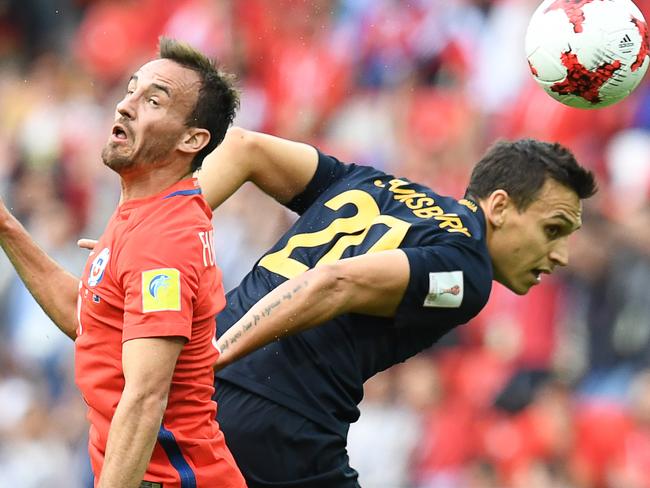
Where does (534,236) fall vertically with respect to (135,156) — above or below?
above

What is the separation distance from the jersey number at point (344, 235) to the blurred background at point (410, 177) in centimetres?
321

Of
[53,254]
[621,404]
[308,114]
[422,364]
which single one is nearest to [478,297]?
[621,404]

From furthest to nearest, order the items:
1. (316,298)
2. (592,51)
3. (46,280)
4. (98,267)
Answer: (592,51) < (316,298) < (46,280) < (98,267)

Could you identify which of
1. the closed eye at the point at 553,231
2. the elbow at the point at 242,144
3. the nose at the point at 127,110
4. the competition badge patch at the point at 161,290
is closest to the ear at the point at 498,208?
the closed eye at the point at 553,231

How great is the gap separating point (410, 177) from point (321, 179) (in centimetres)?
433

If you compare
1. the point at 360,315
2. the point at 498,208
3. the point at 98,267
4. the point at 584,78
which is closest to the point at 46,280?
the point at 98,267

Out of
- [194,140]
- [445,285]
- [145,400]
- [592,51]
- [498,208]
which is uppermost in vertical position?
[592,51]

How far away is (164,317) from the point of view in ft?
12.7

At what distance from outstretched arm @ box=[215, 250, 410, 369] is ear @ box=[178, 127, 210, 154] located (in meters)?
0.72

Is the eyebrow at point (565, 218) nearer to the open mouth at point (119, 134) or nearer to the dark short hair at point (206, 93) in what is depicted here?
the dark short hair at point (206, 93)

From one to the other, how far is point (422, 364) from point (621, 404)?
1559mm

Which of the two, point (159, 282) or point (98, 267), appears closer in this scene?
point (159, 282)

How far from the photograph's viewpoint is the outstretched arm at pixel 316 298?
469 cm

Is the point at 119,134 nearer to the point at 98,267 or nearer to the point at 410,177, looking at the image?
the point at 98,267
